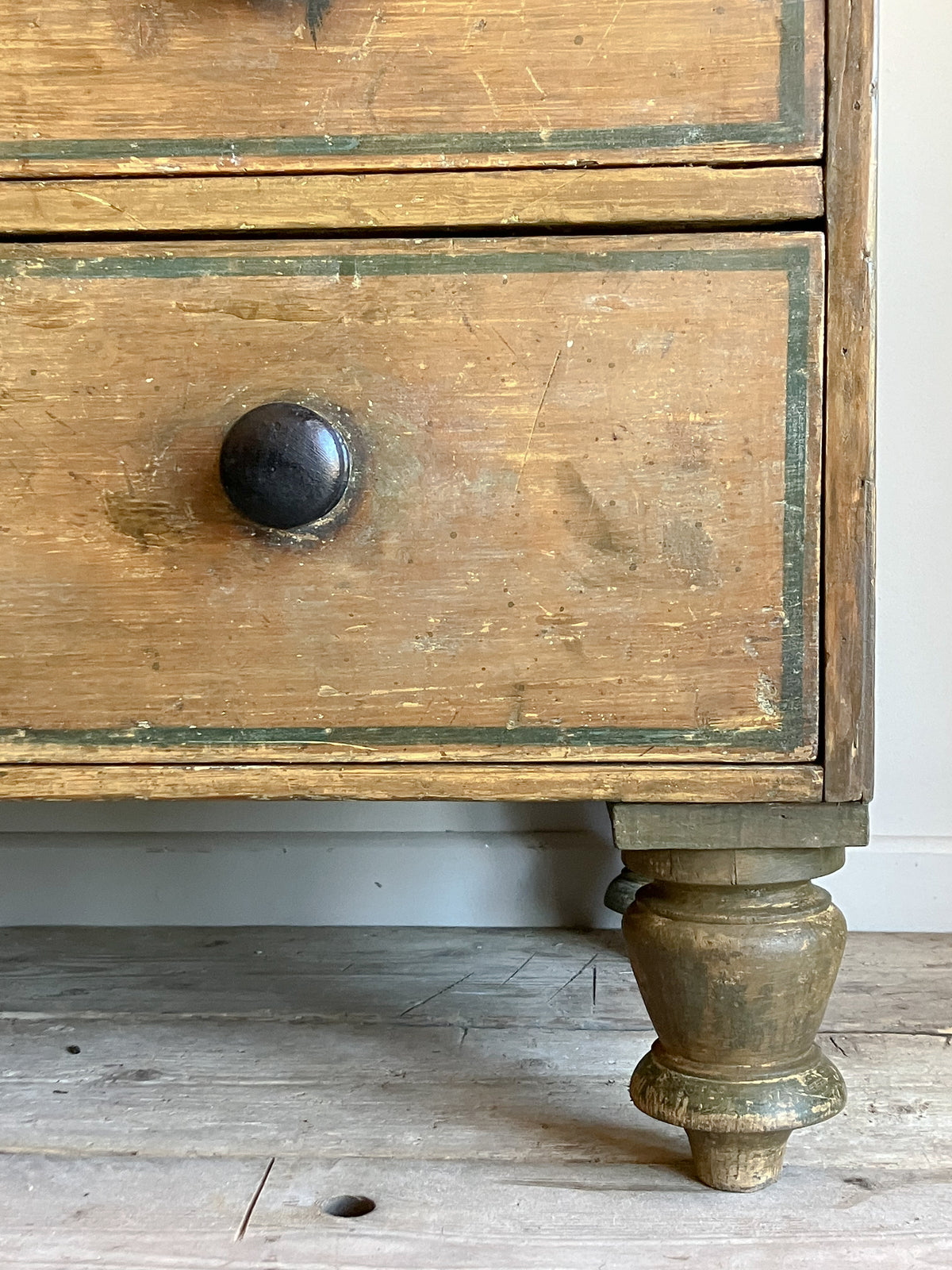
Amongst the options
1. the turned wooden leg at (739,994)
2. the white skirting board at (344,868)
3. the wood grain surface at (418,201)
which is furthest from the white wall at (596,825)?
the wood grain surface at (418,201)

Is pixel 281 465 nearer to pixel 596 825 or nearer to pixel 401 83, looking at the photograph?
pixel 401 83

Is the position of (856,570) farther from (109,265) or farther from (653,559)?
(109,265)

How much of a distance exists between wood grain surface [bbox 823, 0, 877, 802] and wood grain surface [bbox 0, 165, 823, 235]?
0.9 inches

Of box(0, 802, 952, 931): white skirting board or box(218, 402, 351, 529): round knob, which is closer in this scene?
box(218, 402, 351, 529): round knob

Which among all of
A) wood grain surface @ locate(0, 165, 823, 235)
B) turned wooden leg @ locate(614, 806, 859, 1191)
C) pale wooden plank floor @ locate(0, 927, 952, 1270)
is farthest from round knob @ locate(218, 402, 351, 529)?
pale wooden plank floor @ locate(0, 927, 952, 1270)

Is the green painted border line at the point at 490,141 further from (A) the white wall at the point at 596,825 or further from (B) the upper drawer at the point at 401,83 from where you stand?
(A) the white wall at the point at 596,825

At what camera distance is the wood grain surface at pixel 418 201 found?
1.92 ft

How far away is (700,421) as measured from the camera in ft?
1.95

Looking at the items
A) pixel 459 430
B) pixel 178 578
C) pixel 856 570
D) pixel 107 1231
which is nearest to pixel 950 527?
pixel 856 570

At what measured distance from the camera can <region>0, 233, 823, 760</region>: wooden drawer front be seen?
1.94 ft

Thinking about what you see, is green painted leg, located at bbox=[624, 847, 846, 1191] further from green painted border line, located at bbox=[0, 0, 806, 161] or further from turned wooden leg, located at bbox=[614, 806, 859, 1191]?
green painted border line, located at bbox=[0, 0, 806, 161]

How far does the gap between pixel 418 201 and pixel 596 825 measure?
72cm

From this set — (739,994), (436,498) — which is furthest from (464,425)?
(739,994)

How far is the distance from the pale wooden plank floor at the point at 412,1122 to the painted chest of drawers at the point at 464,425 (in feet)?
0.27
